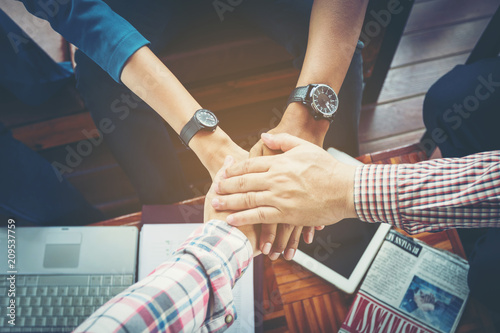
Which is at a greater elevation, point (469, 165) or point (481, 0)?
point (481, 0)

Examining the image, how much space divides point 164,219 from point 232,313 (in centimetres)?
34

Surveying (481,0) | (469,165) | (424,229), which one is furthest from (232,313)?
(481,0)

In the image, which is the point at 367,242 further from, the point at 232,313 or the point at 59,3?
the point at 59,3

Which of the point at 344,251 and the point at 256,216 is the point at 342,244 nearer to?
the point at 344,251

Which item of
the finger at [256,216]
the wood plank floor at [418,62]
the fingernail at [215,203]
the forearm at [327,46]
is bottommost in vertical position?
the finger at [256,216]

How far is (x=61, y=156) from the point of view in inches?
67.4

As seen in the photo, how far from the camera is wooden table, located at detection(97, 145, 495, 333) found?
0.80 meters

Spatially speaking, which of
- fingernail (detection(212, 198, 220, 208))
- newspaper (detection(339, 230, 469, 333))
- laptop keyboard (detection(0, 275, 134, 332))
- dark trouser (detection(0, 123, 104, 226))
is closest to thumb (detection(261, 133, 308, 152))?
fingernail (detection(212, 198, 220, 208))

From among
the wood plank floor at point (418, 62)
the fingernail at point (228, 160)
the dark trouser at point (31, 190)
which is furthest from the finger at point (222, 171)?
the wood plank floor at point (418, 62)

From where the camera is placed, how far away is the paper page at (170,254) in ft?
2.58

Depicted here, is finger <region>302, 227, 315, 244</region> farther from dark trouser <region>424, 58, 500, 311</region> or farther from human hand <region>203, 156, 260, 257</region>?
dark trouser <region>424, 58, 500, 311</region>

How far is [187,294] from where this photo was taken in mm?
634

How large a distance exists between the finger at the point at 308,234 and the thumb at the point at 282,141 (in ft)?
0.78

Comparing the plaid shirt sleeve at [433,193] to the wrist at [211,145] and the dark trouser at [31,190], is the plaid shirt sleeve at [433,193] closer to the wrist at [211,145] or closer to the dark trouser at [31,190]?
the wrist at [211,145]
